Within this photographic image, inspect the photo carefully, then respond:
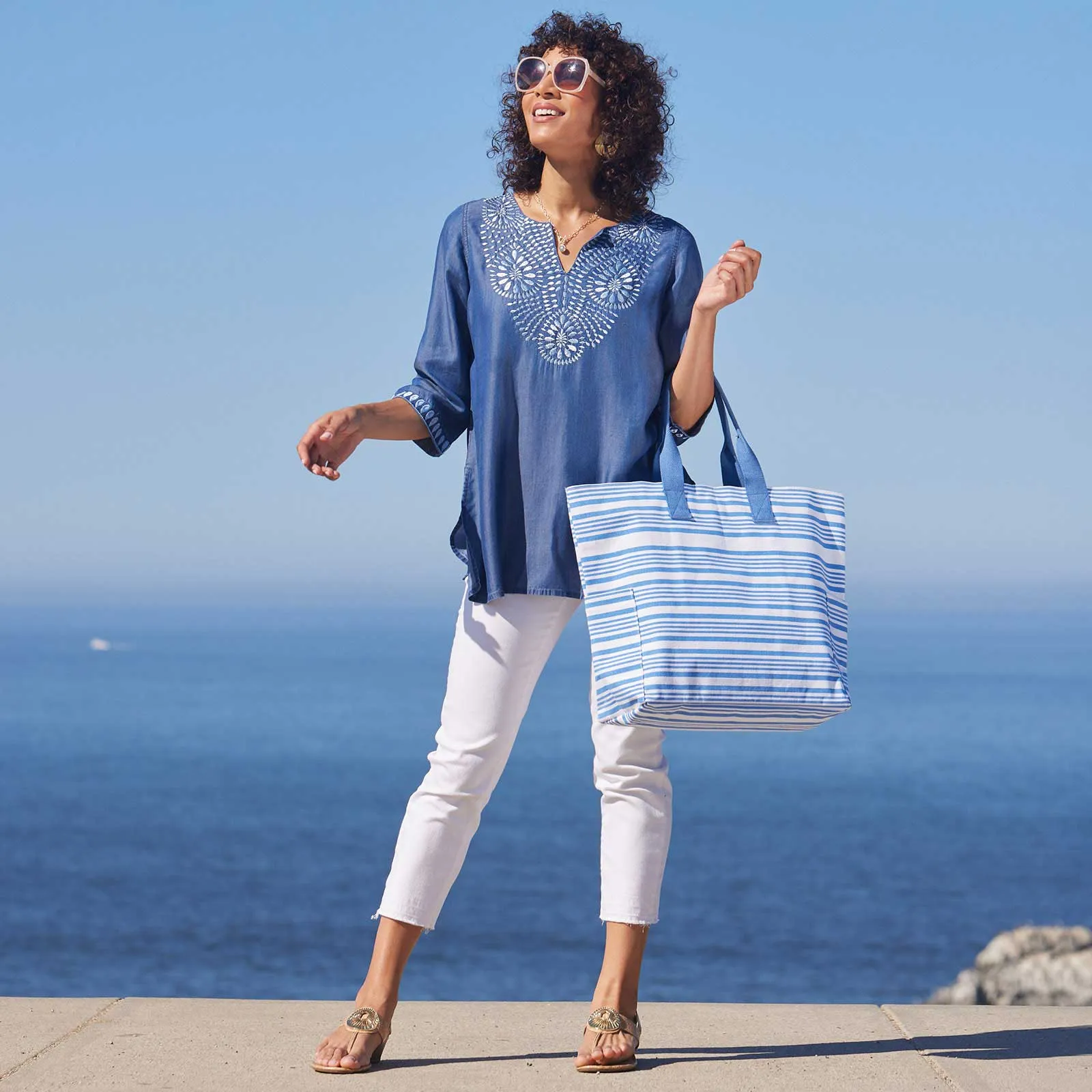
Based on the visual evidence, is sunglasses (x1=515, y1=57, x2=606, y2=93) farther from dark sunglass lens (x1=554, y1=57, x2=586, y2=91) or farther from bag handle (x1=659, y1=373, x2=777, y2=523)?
bag handle (x1=659, y1=373, x2=777, y2=523)

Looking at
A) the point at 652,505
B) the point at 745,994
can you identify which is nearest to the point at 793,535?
the point at 652,505

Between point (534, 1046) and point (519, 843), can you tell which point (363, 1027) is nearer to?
point (534, 1046)

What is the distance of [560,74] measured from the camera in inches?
108

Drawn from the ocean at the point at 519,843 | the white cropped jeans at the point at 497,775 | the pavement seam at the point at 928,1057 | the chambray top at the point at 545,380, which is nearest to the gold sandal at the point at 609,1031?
the white cropped jeans at the point at 497,775

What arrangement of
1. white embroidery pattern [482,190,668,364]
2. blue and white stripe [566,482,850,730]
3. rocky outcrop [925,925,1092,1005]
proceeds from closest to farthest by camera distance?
blue and white stripe [566,482,850,730], white embroidery pattern [482,190,668,364], rocky outcrop [925,925,1092,1005]

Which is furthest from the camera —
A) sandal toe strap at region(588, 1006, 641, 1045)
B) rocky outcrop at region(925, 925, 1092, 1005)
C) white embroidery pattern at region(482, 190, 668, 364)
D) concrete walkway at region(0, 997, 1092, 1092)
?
rocky outcrop at region(925, 925, 1092, 1005)

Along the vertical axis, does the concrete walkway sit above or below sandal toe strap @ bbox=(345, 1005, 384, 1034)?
below

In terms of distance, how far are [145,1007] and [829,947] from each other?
39.9m

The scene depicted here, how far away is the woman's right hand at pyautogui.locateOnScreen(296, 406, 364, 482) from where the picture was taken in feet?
8.21

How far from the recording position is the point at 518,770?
73250mm

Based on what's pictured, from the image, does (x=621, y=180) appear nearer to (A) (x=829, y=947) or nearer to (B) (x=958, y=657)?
(A) (x=829, y=947)

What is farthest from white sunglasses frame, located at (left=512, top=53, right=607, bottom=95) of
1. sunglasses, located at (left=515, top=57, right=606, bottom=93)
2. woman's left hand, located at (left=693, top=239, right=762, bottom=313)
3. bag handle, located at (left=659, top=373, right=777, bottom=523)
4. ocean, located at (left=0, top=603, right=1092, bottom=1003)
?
ocean, located at (left=0, top=603, right=1092, bottom=1003)

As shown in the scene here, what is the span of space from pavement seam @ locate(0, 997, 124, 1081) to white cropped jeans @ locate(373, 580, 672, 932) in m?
0.70

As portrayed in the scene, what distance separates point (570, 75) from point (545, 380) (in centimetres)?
63
